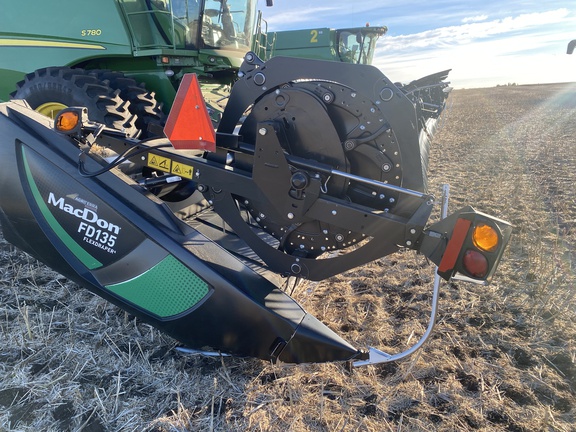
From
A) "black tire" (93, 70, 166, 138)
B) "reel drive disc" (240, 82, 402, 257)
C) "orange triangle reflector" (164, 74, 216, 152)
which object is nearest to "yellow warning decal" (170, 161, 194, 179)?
"orange triangle reflector" (164, 74, 216, 152)

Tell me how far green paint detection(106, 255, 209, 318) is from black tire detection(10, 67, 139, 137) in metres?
2.02

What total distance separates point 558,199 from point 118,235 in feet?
18.5

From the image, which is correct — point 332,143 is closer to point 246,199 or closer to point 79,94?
point 246,199

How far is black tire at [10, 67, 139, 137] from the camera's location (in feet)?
12.9

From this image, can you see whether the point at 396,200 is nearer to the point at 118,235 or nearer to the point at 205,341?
the point at 205,341

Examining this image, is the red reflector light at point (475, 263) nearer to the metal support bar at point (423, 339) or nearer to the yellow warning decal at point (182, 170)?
the metal support bar at point (423, 339)

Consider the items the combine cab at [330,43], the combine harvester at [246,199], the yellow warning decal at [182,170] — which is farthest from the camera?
the combine cab at [330,43]

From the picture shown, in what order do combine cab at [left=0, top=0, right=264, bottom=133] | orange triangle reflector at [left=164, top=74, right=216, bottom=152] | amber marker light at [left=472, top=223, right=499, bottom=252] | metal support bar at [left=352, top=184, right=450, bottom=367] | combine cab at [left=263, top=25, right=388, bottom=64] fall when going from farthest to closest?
combine cab at [left=263, top=25, right=388, bottom=64] → combine cab at [left=0, top=0, right=264, bottom=133] → orange triangle reflector at [left=164, top=74, right=216, bottom=152] → metal support bar at [left=352, top=184, right=450, bottom=367] → amber marker light at [left=472, top=223, right=499, bottom=252]

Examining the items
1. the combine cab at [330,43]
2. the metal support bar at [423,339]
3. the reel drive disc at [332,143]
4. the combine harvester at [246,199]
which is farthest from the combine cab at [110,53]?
the combine cab at [330,43]

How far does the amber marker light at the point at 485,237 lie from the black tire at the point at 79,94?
3.16 meters

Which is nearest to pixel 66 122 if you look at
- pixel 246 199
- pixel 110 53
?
pixel 246 199

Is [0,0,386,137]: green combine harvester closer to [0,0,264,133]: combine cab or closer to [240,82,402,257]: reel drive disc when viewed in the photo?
[0,0,264,133]: combine cab

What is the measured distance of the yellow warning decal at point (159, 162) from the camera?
8.18ft

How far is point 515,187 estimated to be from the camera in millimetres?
6156
